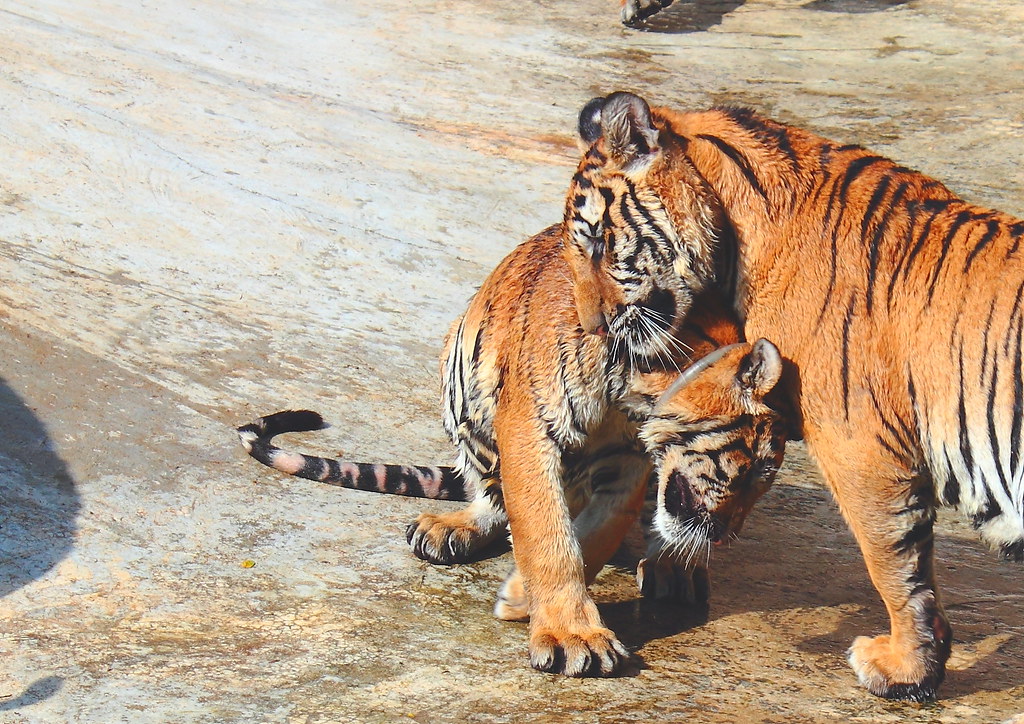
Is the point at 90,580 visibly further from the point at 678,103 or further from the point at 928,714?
the point at 678,103

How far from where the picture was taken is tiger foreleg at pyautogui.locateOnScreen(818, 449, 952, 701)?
3.19 m

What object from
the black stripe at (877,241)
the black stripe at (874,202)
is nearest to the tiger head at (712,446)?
the black stripe at (877,241)

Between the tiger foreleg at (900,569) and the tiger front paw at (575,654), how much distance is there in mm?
664

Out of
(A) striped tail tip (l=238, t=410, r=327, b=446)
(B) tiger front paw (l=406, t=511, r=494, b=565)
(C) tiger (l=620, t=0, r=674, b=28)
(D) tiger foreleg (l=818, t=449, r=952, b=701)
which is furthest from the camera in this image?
(C) tiger (l=620, t=0, r=674, b=28)

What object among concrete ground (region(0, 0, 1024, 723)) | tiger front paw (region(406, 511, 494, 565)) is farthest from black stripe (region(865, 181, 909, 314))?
tiger front paw (region(406, 511, 494, 565))

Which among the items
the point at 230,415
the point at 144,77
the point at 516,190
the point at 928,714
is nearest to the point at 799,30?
the point at 516,190

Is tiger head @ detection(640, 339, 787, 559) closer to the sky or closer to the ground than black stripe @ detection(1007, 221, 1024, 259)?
closer to the ground

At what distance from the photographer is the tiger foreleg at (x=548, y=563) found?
334 cm

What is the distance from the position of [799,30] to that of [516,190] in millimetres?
3638

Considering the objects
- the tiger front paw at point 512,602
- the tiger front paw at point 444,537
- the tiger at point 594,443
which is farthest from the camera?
the tiger front paw at point 444,537

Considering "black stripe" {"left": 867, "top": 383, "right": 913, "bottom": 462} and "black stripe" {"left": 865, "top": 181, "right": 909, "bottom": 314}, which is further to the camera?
"black stripe" {"left": 865, "top": 181, "right": 909, "bottom": 314}

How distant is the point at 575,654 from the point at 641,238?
1.18m

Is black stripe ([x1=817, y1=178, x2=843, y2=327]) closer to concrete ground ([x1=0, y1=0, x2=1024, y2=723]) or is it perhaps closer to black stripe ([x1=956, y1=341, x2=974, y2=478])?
black stripe ([x1=956, y1=341, x2=974, y2=478])

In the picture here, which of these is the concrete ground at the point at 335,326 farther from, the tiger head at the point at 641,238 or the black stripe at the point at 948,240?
the black stripe at the point at 948,240
